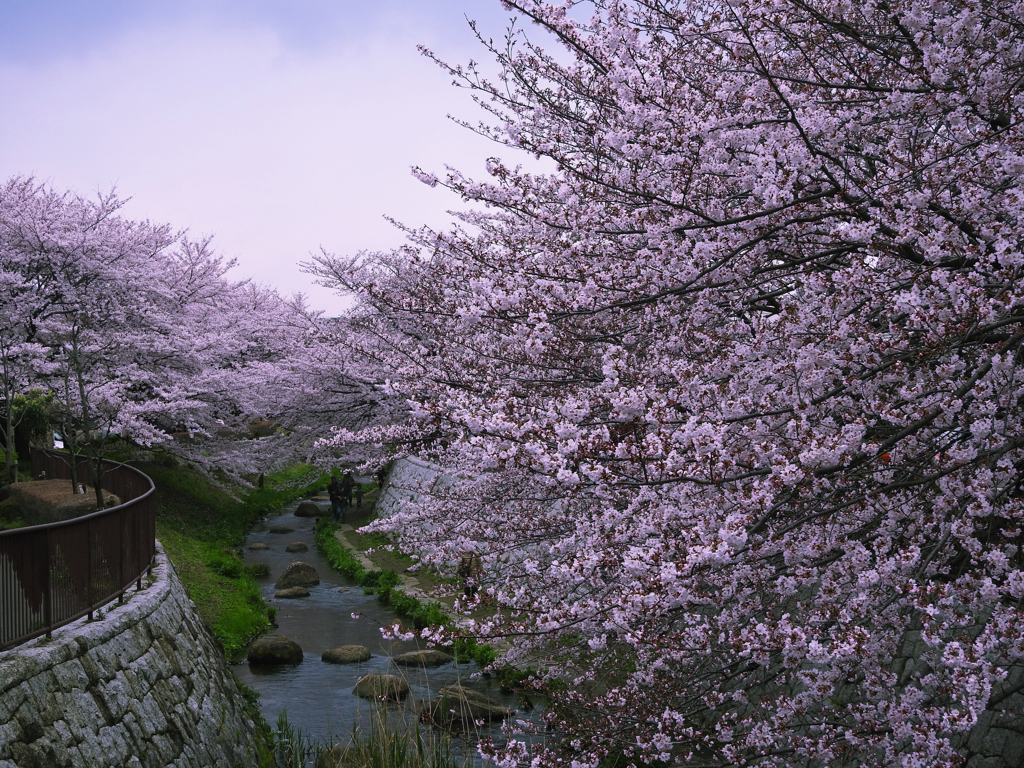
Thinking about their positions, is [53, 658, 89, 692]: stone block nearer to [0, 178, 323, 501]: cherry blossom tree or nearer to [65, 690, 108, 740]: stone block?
[65, 690, 108, 740]: stone block

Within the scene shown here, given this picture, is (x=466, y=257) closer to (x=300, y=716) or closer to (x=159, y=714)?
(x=159, y=714)

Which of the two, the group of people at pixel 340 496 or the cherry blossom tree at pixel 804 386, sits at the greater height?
the cherry blossom tree at pixel 804 386

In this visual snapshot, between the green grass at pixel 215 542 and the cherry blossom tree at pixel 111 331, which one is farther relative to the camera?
the cherry blossom tree at pixel 111 331

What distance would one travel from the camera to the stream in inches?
420

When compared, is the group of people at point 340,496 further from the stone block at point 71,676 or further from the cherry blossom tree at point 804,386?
the cherry blossom tree at point 804,386

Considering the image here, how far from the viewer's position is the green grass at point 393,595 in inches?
520

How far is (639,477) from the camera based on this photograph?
4.50 meters

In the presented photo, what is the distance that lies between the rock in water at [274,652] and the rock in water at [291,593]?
3880 millimetres

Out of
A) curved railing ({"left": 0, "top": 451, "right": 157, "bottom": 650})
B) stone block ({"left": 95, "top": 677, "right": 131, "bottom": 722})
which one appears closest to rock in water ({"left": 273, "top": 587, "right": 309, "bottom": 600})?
curved railing ({"left": 0, "top": 451, "right": 157, "bottom": 650})

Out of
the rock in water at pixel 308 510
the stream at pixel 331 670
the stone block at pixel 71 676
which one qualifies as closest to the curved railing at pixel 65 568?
the stone block at pixel 71 676

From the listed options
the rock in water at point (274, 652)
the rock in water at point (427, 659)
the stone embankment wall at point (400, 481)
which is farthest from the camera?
the stone embankment wall at point (400, 481)

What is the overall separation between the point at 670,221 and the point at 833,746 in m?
3.45

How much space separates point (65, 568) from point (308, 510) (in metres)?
21.7

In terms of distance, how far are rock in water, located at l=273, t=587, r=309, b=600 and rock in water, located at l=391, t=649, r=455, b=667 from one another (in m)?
5.20
